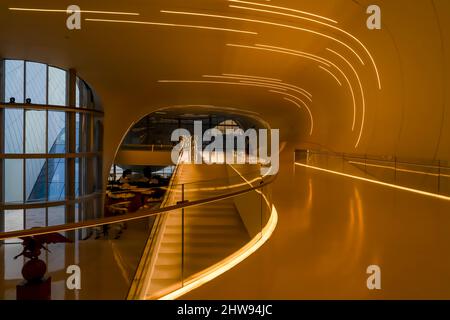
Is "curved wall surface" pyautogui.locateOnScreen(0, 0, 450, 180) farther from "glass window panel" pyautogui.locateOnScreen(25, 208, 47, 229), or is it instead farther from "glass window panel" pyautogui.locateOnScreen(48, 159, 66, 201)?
"glass window panel" pyautogui.locateOnScreen(25, 208, 47, 229)

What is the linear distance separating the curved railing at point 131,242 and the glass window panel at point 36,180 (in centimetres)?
557

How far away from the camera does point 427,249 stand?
4.24 meters

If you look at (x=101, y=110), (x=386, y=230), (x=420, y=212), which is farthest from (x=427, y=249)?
(x=101, y=110)

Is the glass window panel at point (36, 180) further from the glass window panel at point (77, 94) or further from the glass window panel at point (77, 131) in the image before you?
the glass window panel at point (77, 94)

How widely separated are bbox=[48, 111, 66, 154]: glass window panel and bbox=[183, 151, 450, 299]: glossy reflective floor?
1419cm

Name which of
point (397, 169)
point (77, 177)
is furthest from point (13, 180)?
point (397, 169)

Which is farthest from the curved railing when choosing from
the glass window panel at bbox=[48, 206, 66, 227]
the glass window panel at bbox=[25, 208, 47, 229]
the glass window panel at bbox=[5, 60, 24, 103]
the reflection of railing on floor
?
the glass window panel at bbox=[5, 60, 24, 103]

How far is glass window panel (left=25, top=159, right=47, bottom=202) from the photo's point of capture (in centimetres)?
1738

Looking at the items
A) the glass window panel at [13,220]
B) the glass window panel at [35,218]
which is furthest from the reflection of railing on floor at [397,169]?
the glass window panel at [13,220]

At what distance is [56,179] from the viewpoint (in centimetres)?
1831

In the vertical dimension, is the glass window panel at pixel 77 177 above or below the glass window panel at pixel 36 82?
below

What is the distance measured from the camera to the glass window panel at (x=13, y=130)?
16.9 m

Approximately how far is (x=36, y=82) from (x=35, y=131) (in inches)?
85.3

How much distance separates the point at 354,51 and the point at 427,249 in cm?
941
